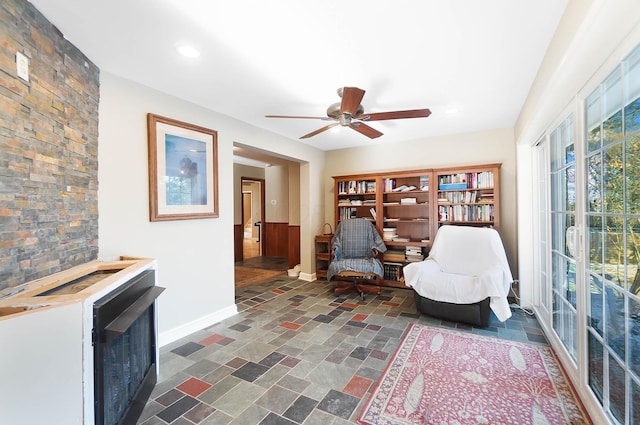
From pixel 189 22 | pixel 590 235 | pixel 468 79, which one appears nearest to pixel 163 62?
pixel 189 22

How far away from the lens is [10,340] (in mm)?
945

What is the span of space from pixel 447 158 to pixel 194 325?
394 centimetres

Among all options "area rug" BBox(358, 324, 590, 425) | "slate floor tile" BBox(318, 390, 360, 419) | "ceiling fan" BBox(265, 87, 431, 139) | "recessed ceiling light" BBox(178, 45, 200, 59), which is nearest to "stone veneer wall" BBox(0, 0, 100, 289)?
"recessed ceiling light" BBox(178, 45, 200, 59)

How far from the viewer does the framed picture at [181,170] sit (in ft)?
7.90

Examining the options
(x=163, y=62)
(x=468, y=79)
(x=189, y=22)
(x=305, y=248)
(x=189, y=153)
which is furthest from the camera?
(x=305, y=248)

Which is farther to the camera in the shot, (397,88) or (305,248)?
(305,248)

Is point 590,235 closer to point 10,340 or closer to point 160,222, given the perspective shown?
point 10,340

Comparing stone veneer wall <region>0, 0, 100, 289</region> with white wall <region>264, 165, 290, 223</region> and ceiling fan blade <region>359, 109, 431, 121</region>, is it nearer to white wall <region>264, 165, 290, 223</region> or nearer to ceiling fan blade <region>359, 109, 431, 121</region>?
ceiling fan blade <region>359, 109, 431, 121</region>

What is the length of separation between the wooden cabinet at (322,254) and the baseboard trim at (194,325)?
6.00 feet

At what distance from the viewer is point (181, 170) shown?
2623 mm

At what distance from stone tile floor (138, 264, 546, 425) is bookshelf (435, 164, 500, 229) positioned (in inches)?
48.5

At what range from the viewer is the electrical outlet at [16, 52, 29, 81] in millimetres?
1345

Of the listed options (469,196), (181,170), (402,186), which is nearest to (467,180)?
(469,196)

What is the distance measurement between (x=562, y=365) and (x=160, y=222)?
3463 mm
